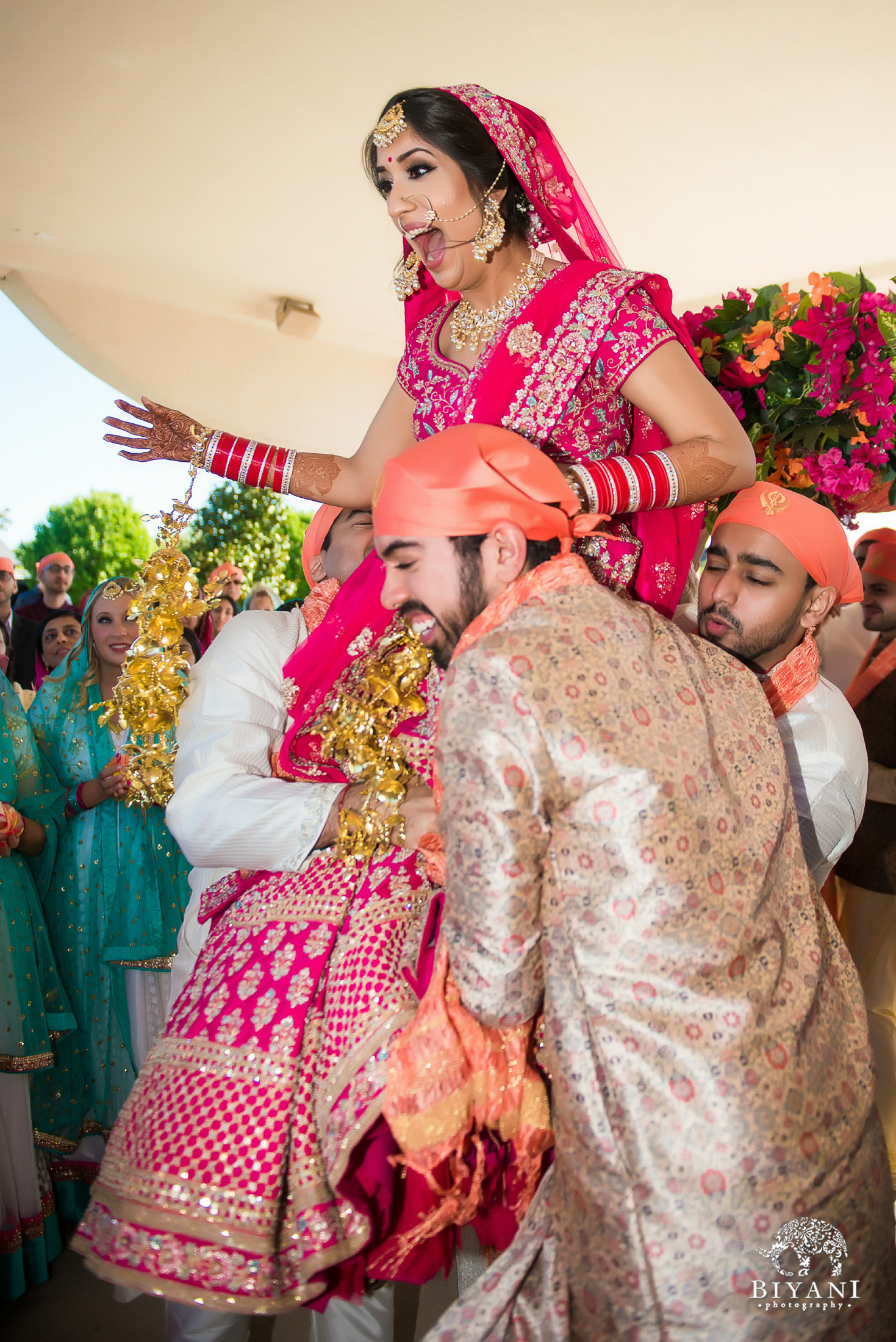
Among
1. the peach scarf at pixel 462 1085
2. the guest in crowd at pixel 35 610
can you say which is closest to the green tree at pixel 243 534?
the guest in crowd at pixel 35 610

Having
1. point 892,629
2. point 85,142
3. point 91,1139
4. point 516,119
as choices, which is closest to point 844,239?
point 892,629

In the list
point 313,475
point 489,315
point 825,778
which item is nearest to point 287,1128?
point 313,475

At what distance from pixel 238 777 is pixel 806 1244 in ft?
3.97

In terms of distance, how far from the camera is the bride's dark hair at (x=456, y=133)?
6.20 ft

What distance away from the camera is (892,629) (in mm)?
3998

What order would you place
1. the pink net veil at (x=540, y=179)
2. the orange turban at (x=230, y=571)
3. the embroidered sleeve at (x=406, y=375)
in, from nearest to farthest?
the pink net veil at (x=540, y=179) < the embroidered sleeve at (x=406, y=375) < the orange turban at (x=230, y=571)

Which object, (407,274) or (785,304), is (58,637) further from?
(785,304)

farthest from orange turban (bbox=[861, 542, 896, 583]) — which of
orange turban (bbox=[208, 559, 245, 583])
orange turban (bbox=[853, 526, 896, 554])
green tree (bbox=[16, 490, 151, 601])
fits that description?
green tree (bbox=[16, 490, 151, 601])

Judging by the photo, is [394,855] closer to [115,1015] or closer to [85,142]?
[115,1015]

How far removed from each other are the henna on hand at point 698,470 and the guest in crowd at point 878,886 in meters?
1.79

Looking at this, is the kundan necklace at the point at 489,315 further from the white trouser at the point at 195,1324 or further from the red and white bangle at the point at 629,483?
the white trouser at the point at 195,1324

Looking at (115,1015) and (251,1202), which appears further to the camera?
(115,1015)

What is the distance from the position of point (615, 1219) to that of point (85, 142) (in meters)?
6.70

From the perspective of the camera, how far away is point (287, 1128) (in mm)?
1586
